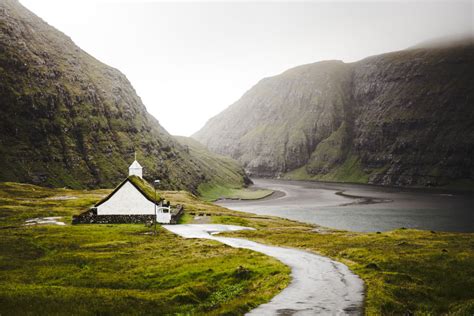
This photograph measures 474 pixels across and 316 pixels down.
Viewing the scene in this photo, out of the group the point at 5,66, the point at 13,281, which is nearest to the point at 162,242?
the point at 13,281

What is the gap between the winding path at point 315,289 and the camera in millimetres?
20844

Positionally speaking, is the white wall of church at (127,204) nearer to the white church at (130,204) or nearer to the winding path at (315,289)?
the white church at (130,204)

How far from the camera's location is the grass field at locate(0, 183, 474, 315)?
2277 centimetres

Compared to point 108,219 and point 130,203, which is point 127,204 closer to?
point 130,203

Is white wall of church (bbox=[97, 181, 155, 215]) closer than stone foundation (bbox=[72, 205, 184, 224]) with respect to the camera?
No

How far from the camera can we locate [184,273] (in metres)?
32.7

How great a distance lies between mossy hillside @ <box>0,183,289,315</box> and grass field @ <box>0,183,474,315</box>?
0.08 m

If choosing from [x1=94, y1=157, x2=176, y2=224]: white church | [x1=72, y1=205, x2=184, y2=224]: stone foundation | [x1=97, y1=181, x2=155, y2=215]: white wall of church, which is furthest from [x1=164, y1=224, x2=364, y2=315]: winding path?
[x1=97, y1=181, x2=155, y2=215]: white wall of church

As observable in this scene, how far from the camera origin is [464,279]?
30.1 meters

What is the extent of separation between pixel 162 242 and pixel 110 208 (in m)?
25.8

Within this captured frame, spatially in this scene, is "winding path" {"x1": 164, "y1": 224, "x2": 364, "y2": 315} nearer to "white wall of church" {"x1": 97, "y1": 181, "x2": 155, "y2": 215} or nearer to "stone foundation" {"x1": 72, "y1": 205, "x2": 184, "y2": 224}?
"stone foundation" {"x1": 72, "y1": 205, "x2": 184, "y2": 224}

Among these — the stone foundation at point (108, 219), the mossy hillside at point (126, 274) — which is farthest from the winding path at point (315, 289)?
the stone foundation at point (108, 219)

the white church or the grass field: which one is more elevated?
the white church

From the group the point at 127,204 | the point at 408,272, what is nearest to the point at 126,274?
the point at 408,272
